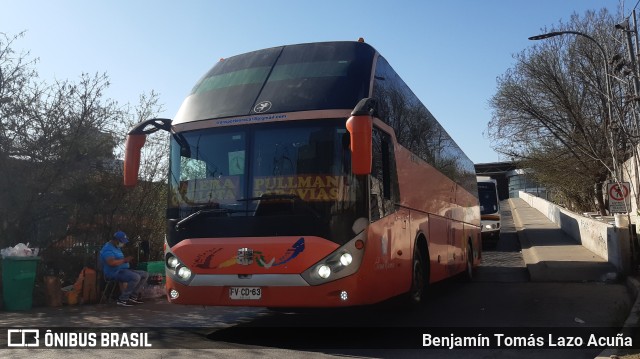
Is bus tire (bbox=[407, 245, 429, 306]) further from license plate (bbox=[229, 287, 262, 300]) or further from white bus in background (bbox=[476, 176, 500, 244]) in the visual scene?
white bus in background (bbox=[476, 176, 500, 244])

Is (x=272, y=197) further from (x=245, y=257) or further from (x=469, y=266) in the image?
(x=469, y=266)

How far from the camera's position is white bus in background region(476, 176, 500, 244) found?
2630 cm

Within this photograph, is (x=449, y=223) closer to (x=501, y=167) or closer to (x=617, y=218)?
(x=617, y=218)

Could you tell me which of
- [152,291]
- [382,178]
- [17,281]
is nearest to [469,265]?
[152,291]

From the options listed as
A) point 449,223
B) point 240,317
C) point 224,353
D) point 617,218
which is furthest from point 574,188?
point 224,353

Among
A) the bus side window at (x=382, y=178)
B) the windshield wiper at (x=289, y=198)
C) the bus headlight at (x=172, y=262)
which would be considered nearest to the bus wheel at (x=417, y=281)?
the bus side window at (x=382, y=178)

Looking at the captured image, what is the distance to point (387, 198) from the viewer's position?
23.9ft

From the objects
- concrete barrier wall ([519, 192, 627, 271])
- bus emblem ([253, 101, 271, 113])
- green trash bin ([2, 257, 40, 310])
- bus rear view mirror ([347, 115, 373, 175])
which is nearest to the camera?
bus rear view mirror ([347, 115, 373, 175])

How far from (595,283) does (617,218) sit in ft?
7.82

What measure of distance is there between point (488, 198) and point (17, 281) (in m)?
22.8

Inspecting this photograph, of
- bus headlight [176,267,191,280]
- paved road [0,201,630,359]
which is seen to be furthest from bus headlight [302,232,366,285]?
bus headlight [176,267,191,280]

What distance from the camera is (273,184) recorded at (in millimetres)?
6520

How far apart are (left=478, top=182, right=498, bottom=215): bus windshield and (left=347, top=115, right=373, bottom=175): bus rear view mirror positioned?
2261 cm

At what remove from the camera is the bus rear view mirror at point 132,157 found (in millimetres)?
6977
